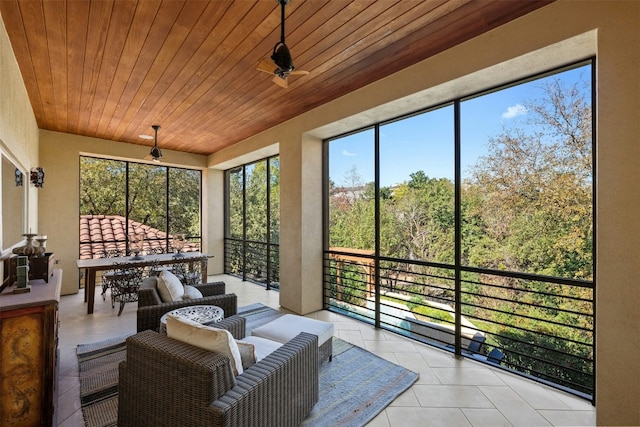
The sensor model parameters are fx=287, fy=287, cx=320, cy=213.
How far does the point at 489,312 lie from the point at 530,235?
0.92 m

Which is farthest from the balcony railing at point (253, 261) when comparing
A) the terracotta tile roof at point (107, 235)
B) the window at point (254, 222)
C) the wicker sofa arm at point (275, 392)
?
the wicker sofa arm at point (275, 392)

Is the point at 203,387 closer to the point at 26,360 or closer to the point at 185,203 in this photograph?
the point at 26,360

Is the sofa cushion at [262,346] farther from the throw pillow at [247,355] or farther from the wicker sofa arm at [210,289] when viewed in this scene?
the wicker sofa arm at [210,289]

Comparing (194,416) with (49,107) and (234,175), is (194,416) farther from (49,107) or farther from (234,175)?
(234,175)

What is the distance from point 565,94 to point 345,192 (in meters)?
2.67

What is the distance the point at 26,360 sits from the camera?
1818 mm

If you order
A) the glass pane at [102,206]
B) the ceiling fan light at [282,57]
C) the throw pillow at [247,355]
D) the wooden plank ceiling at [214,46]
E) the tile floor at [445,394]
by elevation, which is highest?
the wooden plank ceiling at [214,46]

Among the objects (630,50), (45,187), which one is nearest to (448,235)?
(630,50)

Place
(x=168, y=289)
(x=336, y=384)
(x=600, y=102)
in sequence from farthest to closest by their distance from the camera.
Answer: (x=168, y=289), (x=336, y=384), (x=600, y=102)

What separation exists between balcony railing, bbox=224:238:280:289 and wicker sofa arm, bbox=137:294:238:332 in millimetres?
2378

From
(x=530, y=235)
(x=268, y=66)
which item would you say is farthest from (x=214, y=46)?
(x=530, y=235)

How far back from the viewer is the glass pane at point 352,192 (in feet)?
13.3

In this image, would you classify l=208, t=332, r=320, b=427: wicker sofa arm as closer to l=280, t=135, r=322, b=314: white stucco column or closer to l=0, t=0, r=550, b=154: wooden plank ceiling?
l=280, t=135, r=322, b=314: white stucco column

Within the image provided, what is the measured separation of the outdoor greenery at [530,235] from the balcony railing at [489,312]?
1 centimetres
